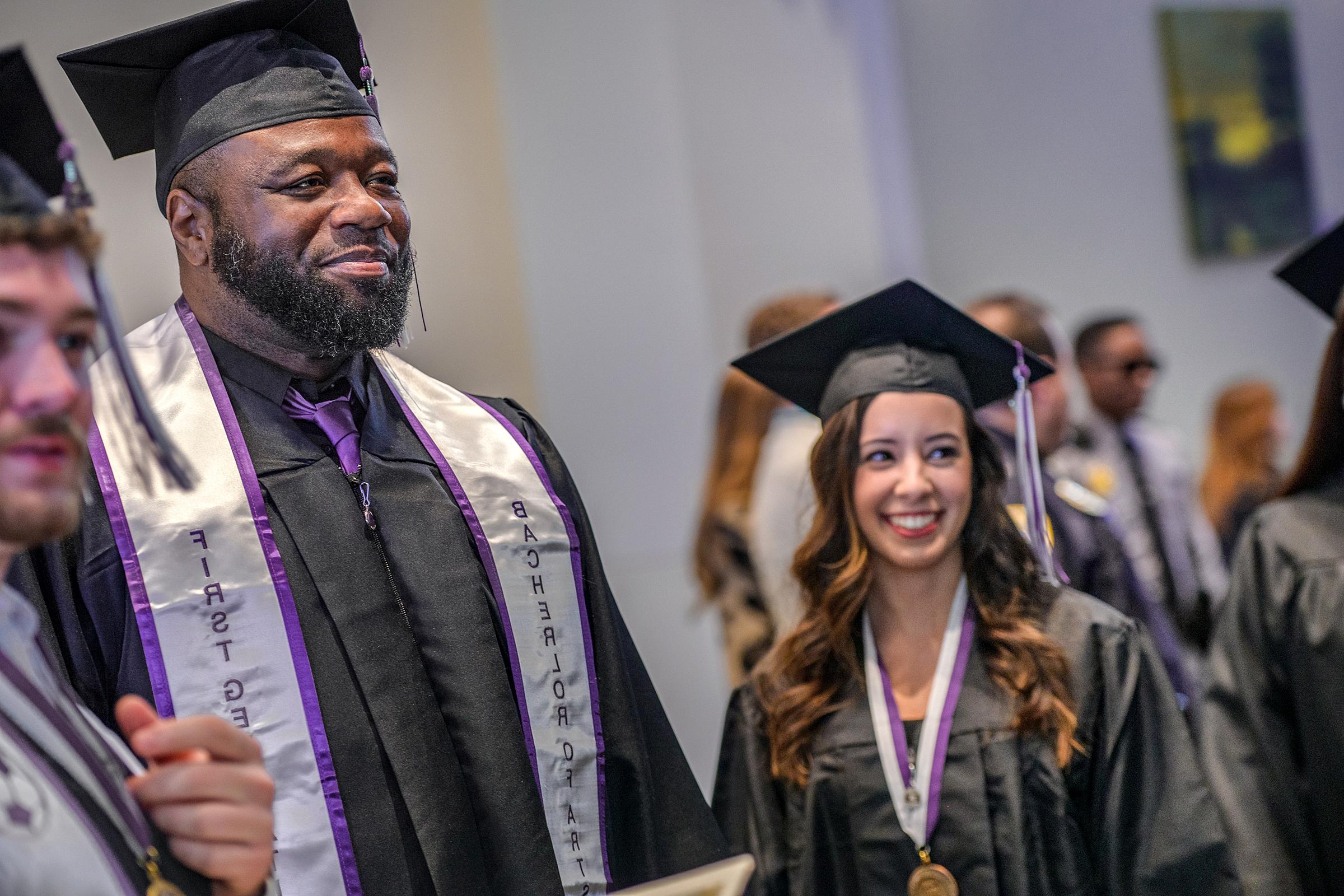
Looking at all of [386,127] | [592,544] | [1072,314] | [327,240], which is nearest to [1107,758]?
[592,544]

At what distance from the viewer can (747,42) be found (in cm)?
607

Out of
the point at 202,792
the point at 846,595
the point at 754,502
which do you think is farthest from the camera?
the point at 754,502

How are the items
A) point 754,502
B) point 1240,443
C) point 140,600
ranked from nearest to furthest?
point 140,600, point 754,502, point 1240,443

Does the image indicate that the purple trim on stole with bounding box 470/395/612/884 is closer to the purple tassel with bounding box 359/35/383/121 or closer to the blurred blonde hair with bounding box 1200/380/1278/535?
the purple tassel with bounding box 359/35/383/121

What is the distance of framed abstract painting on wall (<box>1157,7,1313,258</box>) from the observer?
8133 millimetres

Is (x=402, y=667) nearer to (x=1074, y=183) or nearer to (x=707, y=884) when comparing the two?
(x=707, y=884)

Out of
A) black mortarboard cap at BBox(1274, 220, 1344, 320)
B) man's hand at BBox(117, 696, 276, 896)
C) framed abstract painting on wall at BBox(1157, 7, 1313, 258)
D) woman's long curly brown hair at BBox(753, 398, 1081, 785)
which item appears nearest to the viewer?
man's hand at BBox(117, 696, 276, 896)

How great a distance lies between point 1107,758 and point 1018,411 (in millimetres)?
709

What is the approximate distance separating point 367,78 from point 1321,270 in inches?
85.2

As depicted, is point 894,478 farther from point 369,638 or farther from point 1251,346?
point 1251,346

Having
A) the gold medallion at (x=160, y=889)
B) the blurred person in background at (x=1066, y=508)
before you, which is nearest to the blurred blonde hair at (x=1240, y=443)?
the blurred person in background at (x=1066, y=508)

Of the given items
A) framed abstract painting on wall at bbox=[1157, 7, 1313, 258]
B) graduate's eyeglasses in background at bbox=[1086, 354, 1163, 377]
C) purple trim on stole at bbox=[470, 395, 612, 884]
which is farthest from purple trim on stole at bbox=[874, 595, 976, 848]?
framed abstract painting on wall at bbox=[1157, 7, 1313, 258]

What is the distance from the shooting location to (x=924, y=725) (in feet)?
8.07

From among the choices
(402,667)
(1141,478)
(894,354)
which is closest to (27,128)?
(402,667)
